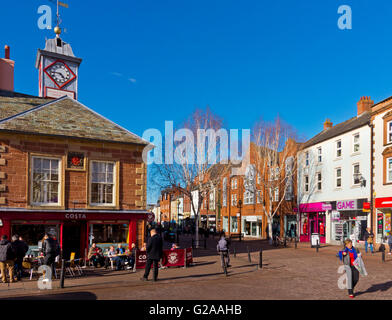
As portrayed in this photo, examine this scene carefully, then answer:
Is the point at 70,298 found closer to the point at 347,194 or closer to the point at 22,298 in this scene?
the point at 22,298

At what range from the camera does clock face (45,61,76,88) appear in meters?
24.1

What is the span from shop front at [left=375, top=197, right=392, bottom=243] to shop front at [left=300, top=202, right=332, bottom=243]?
575 centimetres

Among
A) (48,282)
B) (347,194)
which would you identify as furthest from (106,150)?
(347,194)

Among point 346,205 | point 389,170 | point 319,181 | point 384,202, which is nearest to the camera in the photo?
point 384,202

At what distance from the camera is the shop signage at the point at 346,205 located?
28688 millimetres

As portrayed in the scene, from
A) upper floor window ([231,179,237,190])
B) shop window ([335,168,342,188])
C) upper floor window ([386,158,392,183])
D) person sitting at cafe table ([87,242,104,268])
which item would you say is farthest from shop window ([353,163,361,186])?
upper floor window ([231,179,237,190])

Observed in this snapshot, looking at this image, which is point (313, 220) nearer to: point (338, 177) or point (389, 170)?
point (338, 177)

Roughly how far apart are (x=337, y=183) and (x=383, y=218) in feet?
20.5

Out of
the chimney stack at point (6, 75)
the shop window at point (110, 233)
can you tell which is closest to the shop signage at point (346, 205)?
the shop window at point (110, 233)

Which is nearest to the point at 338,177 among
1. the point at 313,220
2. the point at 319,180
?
the point at 319,180

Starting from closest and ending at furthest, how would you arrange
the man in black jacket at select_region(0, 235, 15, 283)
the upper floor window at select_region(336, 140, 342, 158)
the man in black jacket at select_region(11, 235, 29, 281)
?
1. the man in black jacket at select_region(0, 235, 15, 283)
2. the man in black jacket at select_region(11, 235, 29, 281)
3. the upper floor window at select_region(336, 140, 342, 158)

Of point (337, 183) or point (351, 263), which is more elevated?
point (337, 183)

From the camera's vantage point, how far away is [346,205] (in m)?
29.7

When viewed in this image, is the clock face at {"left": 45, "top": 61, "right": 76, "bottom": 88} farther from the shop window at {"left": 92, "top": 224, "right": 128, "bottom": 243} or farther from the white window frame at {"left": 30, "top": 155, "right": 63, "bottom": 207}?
the shop window at {"left": 92, "top": 224, "right": 128, "bottom": 243}
